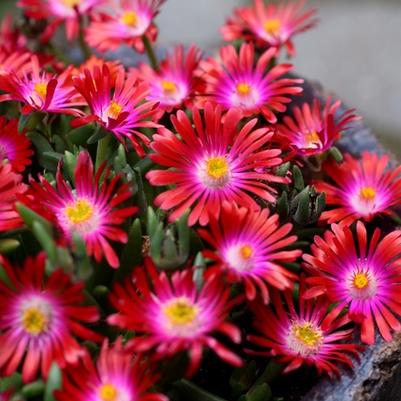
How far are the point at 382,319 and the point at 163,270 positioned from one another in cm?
25

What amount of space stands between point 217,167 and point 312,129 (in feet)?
0.80

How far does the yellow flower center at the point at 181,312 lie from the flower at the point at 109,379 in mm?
53

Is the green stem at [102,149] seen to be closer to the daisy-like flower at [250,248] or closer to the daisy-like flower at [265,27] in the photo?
the daisy-like flower at [250,248]

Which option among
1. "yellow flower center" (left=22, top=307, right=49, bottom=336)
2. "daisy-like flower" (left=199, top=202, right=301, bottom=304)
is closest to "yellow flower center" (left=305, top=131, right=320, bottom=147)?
"daisy-like flower" (left=199, top=202, right=301, bottom=304)

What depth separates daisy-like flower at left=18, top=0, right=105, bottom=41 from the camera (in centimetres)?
128

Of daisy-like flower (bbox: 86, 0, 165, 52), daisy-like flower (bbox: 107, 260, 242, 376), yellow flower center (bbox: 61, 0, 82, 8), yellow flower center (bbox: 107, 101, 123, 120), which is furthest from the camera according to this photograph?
yellow flower center (bbox: 61, 0, 82, 8)

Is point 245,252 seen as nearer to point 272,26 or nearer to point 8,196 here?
point 8,196

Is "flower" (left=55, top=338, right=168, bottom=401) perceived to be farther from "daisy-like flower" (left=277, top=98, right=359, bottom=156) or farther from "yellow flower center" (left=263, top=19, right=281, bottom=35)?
"yellow flower center" (left=263, top=19, right=281, bottom=35)

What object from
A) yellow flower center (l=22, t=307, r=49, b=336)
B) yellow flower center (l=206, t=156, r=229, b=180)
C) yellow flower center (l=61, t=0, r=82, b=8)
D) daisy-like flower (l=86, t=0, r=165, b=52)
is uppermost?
yellow flower center (l=61, t=0, r=82, b=8)

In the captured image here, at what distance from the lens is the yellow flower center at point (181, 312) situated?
0.74 meters

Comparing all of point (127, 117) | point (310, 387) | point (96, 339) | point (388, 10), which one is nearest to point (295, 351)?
point (310, 387)

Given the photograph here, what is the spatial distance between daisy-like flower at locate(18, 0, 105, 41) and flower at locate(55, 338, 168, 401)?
65 cm

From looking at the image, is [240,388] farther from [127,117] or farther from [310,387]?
[127,117]

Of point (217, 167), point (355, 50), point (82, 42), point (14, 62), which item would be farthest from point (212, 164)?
point (355, 50)
